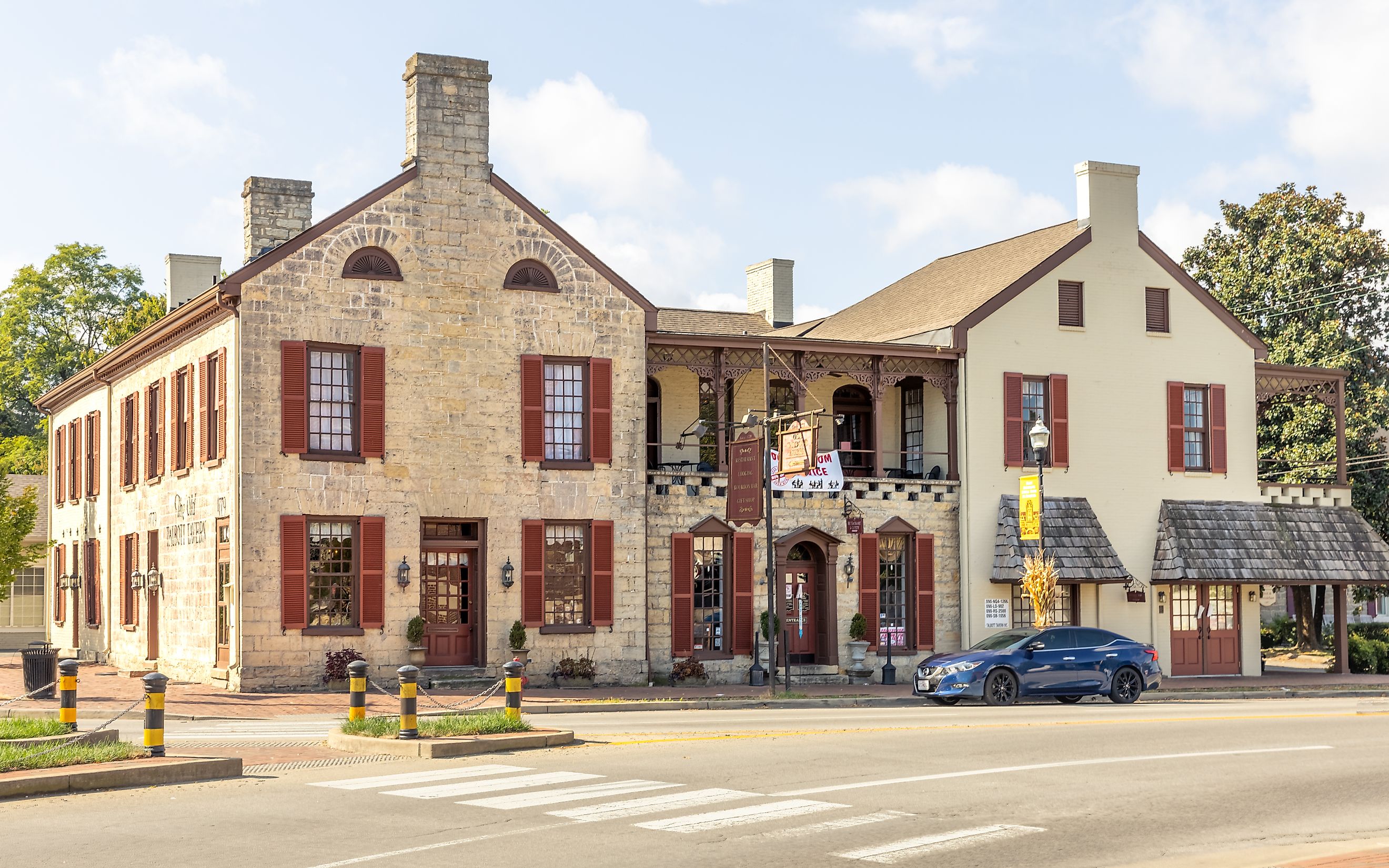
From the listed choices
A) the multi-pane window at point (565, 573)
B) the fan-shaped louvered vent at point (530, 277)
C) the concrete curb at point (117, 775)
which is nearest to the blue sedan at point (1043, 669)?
the multi-pane window at point (565, 573)

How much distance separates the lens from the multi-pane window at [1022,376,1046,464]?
34.7 meters

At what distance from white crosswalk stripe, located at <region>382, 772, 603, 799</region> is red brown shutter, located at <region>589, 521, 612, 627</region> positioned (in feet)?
50.7

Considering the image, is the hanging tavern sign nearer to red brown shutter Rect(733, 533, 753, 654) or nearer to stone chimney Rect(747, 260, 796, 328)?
red brown shutter Rect(733, 533, 753, 654)

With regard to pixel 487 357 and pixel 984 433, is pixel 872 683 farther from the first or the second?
pixel 487 357

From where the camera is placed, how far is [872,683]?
105ft

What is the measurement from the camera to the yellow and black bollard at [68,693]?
55.6ft

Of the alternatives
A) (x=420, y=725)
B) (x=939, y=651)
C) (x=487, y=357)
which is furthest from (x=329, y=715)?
(x=939, y=651)

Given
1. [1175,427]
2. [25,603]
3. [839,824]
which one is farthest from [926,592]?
[25,603]

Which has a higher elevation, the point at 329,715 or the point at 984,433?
the point at 984,433

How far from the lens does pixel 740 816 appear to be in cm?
1237

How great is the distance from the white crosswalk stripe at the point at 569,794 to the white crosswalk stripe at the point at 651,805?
357mm

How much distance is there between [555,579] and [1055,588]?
1027cm

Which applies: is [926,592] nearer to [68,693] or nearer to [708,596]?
[708,596]

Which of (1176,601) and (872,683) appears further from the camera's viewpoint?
(1176,601)
